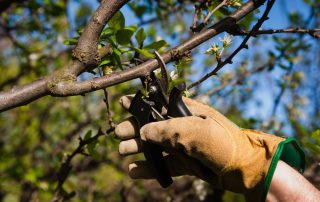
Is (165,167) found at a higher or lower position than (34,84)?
lower

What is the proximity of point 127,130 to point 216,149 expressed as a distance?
0.37m

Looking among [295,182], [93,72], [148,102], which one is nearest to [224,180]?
[295,182]

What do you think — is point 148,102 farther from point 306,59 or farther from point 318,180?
point 306,59

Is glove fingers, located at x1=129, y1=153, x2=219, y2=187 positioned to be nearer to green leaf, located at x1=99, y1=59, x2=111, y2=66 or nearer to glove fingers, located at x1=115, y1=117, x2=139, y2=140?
glove fingers, located at x1=115, y1=117, x2=139, y2=140

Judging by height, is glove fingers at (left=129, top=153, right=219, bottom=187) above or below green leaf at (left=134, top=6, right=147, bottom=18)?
below

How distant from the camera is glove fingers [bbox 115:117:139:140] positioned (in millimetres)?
1465

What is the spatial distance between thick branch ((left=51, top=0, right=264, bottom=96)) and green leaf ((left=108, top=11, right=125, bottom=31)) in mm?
179

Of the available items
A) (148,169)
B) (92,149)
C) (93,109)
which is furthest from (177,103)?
(93,109)

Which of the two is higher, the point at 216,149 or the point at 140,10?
the point at 140,10

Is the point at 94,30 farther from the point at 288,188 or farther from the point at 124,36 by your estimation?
the point at 288,188

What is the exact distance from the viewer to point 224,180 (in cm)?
141

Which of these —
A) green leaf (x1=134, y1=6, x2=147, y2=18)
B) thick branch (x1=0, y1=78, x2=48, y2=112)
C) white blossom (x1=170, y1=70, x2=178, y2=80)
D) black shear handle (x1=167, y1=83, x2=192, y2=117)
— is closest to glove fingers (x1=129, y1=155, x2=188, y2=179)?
black shear handle (x1=167, y1=83, x2=192, y2=117)

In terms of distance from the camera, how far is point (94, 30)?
4.17 ft

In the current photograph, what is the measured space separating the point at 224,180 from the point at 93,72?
64 centimetres
